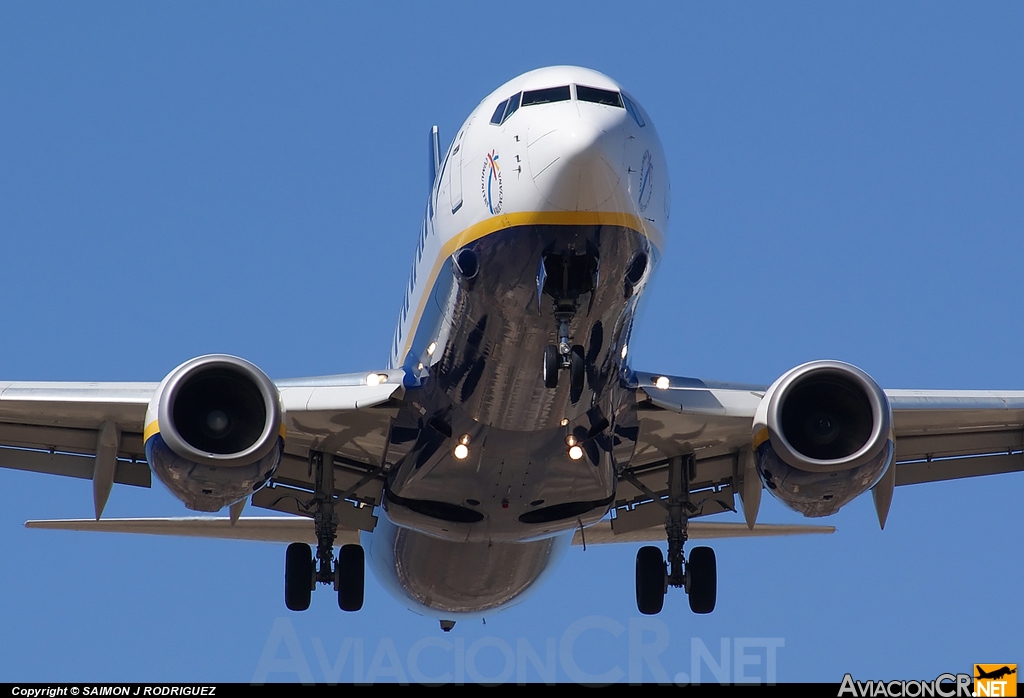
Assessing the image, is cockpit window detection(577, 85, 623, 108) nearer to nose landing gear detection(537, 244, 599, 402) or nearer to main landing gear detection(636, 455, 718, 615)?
nose landing gear detection(537, 244, 599, 402)

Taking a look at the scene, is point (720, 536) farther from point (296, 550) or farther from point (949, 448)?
point (296, 550)

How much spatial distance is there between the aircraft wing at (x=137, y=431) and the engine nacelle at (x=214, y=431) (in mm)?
578

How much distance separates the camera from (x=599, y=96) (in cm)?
1645

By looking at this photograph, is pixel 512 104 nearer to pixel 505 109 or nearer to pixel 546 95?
pixel 505 109

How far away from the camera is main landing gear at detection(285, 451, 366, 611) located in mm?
21125

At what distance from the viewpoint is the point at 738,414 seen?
20.0 metres

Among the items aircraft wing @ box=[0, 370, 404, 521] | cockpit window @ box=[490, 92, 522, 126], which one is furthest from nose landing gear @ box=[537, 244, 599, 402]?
aircraft wing @ box=[0, 370, 404, 521]

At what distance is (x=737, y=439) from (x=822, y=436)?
2.02 meters

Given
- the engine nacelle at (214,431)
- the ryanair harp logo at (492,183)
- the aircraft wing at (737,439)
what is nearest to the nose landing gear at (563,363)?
the ryanair harp logo at (492,183)

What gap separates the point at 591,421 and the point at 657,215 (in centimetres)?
312

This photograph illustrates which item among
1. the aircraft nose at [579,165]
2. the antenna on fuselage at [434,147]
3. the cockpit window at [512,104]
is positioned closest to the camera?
the aircraft nose at [579,165]

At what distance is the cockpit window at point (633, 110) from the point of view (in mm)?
16516

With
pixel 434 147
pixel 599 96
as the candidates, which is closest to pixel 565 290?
pixel 599 96

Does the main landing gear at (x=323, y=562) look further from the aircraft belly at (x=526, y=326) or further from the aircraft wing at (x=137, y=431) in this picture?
the aircraft belly at (x=526, y=326)
